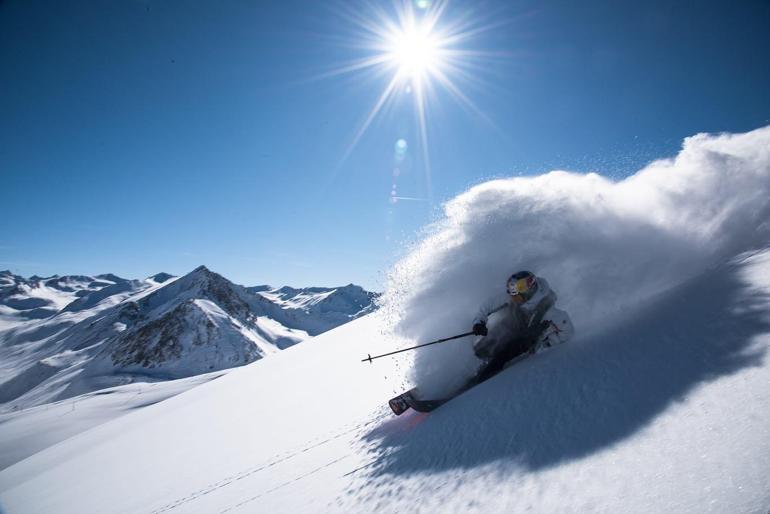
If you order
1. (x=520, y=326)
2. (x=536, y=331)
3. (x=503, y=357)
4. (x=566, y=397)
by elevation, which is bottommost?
(x=566, y=397)

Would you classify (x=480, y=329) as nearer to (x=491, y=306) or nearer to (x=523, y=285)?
(x=491, y=306)

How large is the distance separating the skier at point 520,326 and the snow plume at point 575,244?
0.68 metres

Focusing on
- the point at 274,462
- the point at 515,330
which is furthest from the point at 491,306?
the point at 274,462

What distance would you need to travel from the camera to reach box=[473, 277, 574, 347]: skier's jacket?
23.7ft

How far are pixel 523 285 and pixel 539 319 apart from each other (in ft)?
2.73

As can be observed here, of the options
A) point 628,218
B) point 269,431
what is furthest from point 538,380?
point 269,431

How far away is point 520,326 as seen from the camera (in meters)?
7.48

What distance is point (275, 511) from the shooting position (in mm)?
5668

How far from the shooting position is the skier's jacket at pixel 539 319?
7.24 metres

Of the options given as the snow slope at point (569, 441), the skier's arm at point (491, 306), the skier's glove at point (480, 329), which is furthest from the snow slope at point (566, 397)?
the skier's glove at point (480, 329)

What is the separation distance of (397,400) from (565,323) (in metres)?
3.97

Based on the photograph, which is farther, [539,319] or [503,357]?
[503,357]

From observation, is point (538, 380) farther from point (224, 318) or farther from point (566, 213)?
point (224, 318)

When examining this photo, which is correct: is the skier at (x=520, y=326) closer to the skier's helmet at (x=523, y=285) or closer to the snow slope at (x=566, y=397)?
the skier's helmet at (x=523, y=285)
